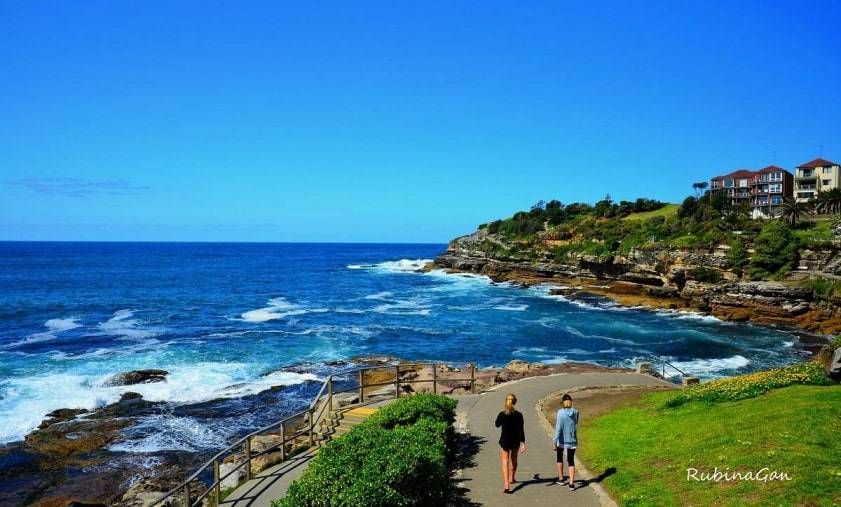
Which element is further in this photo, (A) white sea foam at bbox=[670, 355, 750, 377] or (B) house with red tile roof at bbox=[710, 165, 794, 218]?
(B) house with red tile roof at bbox=[710, 165, 794, 218]

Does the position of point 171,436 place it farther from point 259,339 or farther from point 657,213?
point 657,213

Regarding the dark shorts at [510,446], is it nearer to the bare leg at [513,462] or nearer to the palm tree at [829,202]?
the bare leg at [513,462]

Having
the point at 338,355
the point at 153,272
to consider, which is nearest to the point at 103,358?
the point at 338,355

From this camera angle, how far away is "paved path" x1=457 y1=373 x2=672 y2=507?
11.2 meters

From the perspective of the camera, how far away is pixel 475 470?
12984 millimetres

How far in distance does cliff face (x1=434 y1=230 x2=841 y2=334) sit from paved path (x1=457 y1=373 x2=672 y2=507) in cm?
3321

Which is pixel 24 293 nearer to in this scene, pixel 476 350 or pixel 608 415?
pixel 476 350

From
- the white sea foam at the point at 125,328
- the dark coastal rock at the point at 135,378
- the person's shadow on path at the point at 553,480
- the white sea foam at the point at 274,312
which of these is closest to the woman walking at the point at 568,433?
the person's shadow on path at the point at 553,480

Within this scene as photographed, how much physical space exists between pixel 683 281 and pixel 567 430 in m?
55.9

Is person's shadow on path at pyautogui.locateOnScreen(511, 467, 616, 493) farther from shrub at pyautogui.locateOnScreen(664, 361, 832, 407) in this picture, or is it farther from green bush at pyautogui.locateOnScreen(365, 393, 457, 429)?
shrub at pyautogui.locateOnScreen(664, 361, 832, 407)

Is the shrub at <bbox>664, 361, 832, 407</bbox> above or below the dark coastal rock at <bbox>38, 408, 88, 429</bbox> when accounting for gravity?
above

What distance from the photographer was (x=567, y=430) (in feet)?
37.4

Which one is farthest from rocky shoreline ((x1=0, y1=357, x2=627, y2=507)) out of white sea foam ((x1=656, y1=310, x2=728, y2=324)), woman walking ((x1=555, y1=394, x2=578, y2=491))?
white sea foam ((x1=656, y1=310, x2=728, y2=324))

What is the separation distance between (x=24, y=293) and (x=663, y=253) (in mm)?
78593
